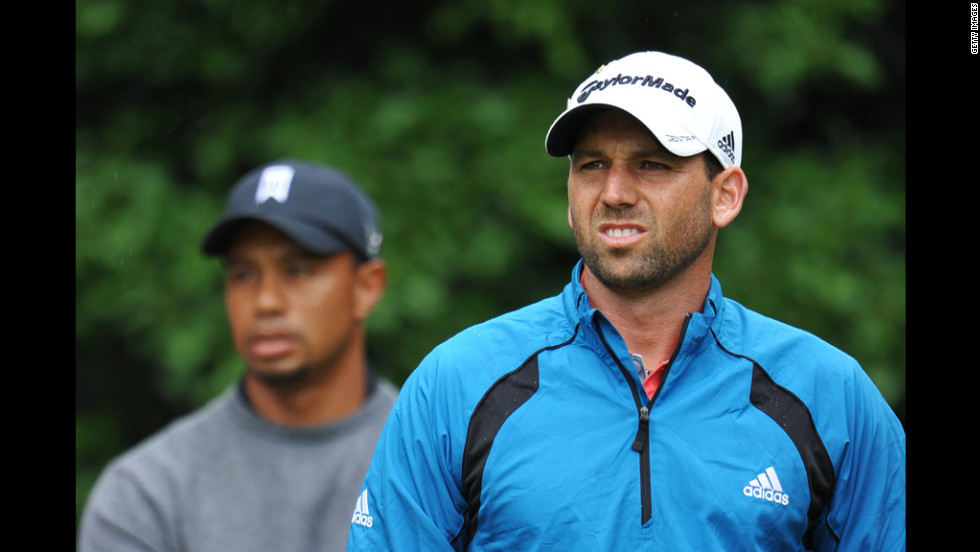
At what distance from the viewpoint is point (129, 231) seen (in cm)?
484

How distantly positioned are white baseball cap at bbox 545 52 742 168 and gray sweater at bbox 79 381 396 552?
112 cm

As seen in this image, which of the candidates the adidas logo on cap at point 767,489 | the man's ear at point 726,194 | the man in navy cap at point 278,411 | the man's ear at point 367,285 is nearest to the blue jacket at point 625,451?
the adidas logo on cap at point 767,489

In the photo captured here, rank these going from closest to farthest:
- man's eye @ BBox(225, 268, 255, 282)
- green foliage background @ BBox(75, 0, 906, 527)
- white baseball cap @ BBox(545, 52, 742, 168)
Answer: white baseball cap @ BBox(545, 52, 742, 168)
man's eye @ BBox(225, 268, 255, 282)
green foliage background @ BBox(75, 0, 906, 527)

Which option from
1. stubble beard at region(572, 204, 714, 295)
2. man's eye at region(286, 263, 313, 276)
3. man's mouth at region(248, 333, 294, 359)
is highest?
man's eye at region(286, 263, 313, 276)

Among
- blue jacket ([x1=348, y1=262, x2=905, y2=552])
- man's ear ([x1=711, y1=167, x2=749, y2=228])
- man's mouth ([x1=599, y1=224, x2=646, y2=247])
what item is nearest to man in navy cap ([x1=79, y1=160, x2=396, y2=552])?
blue jacket ([x1=348, y1=262, x2=905, y2=552])

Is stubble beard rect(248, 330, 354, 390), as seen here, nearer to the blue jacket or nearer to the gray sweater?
the gray sweater

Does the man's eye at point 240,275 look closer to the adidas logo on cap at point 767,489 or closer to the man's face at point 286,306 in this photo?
the man's face at point 286,306

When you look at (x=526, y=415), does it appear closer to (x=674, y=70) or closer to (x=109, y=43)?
(x=674, y=70)

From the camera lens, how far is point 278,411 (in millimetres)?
3145

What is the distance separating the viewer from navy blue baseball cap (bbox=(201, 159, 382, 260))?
3.21 meters

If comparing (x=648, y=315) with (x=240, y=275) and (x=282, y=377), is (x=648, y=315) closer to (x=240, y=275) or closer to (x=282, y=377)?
(x=282, y=377)

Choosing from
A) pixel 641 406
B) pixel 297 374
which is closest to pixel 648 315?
pixel 641 406

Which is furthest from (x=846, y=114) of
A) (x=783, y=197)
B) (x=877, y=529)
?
(x=877, y=529)

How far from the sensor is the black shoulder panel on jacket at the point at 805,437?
2.15 m
